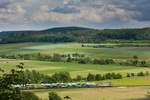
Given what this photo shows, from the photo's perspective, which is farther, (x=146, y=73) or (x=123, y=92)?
(x=146, y=73)

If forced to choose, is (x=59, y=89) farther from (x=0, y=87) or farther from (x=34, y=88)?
(x=0, y=87)

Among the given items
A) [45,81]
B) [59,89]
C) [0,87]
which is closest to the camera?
[0,87]

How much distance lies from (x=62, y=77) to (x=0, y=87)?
92010 millimetres

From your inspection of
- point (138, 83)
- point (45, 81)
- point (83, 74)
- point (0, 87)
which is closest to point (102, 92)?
point (138, 83)

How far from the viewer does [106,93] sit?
319ft

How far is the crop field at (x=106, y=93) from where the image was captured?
289 ft

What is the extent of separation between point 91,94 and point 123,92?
35.4 feet

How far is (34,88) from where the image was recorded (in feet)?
364

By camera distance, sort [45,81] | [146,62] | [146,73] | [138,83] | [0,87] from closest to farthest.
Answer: [0,87] < [138,83] < [45,81] < [146,73] < [146,62]

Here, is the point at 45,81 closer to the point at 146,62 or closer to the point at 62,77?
the point at 62,77

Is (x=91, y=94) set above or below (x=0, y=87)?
below

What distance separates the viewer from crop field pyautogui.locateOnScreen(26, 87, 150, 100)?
88.2 metres

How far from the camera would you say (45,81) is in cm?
12688

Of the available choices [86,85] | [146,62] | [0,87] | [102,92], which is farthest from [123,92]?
[146,62]
